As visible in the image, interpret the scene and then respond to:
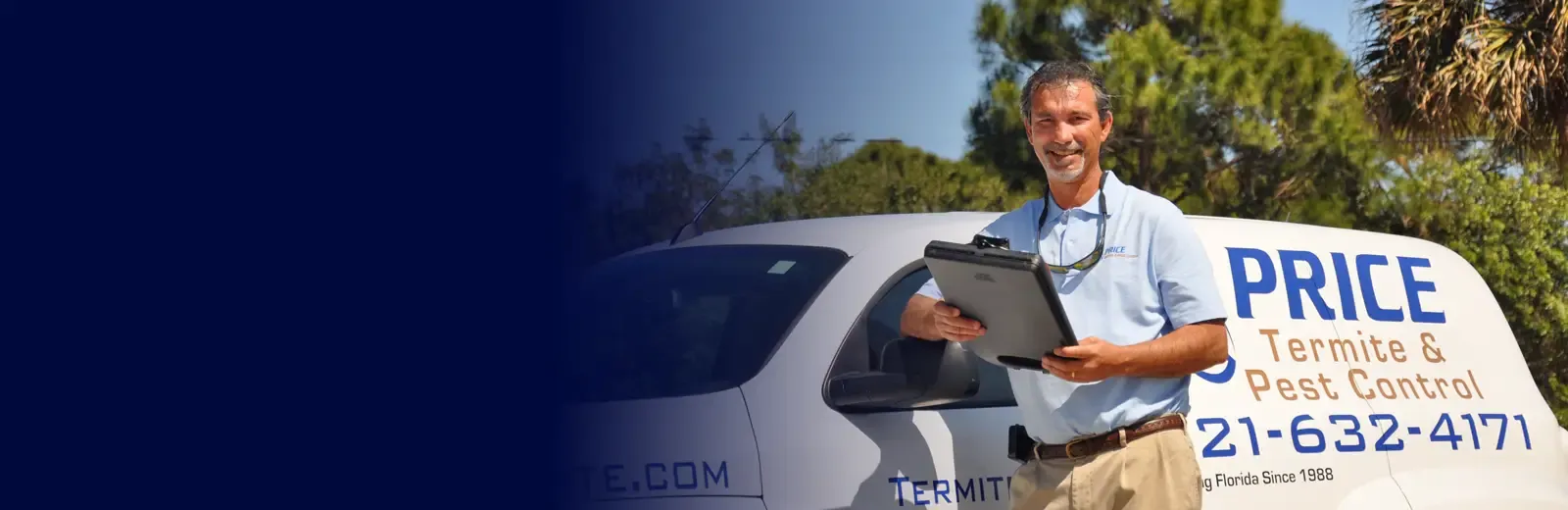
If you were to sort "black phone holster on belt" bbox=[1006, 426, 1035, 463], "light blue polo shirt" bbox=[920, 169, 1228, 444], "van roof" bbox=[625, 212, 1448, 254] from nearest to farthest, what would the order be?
"light blue polo shirt" bbox=[920, 169, 1228, 444], "black phone holster on belt" bbox=[1006, 426, 1035, 463], "van roof" bbox=[625, 212, 1448, 254]

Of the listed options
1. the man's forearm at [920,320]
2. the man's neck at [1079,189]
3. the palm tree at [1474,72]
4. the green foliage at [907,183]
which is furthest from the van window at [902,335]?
the green foliage at [907,183]

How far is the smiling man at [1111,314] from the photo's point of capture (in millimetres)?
2898

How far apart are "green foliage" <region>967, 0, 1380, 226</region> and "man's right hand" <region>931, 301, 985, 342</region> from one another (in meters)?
15.0

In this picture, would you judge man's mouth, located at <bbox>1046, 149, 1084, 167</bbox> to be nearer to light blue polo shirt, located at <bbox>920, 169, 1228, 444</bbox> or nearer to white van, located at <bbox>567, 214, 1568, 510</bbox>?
light blue polo shirt, located at <bbox>920, 169, 1228, 444</bbox>

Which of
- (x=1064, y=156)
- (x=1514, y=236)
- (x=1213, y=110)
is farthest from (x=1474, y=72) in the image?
(x=1064, y=156)

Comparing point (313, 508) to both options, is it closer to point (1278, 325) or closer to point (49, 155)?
point (49, 155)

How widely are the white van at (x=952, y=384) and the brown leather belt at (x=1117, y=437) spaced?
309 millimetres

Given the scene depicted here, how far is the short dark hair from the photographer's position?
295 centimetres

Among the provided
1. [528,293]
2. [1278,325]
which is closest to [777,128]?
[1278,325]

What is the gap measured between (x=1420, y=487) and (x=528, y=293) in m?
3.11

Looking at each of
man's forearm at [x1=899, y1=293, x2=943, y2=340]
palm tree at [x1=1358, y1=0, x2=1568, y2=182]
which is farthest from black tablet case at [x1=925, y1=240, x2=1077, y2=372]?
palm tree at [x1=1358, y1=0, x2=1568, y2=182]

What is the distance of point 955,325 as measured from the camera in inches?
114

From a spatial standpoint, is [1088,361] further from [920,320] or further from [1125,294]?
[920,320]

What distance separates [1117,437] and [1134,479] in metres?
0.08
